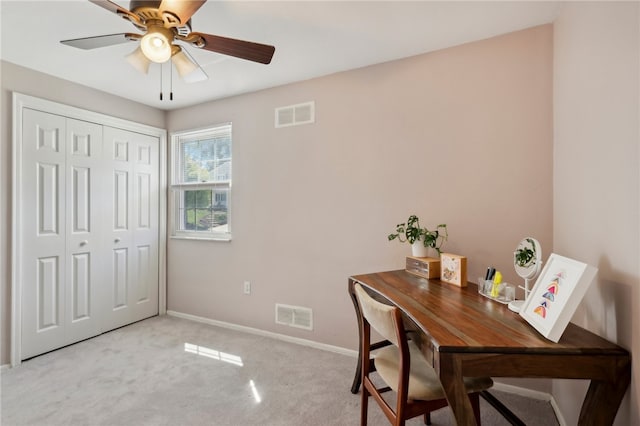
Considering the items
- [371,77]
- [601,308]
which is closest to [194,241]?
[371,77]

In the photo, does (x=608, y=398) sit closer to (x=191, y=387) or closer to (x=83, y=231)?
(x=191, y=387)

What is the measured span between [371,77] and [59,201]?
2.94 meters

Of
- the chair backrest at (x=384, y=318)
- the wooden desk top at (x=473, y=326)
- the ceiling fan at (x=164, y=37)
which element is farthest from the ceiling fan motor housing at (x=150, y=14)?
the wooden desk top at (x=473, y=326)

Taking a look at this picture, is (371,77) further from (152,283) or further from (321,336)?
(152,283)

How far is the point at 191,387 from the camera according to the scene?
6.91 ft

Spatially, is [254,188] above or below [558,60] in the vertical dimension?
below

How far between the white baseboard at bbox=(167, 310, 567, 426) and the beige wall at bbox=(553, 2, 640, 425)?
0.25 m

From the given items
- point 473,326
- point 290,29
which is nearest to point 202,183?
point 290,29

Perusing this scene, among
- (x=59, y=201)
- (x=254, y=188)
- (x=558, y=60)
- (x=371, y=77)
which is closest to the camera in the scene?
(x=558, y=60)

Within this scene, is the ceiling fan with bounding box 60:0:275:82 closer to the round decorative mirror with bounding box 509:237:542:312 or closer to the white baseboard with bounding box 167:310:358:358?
the round decorative mirror with bounding box 509:237:542:312

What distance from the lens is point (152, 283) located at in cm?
347

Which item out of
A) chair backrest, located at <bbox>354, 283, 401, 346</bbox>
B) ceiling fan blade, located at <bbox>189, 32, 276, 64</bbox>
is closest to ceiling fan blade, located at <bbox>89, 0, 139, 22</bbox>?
ceiling fan blade, located at <bbox>189, 32, 276, 64</bbox>

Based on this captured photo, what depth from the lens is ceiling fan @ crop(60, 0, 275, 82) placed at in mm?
1326

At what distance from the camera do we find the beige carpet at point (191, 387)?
1.79 meters
